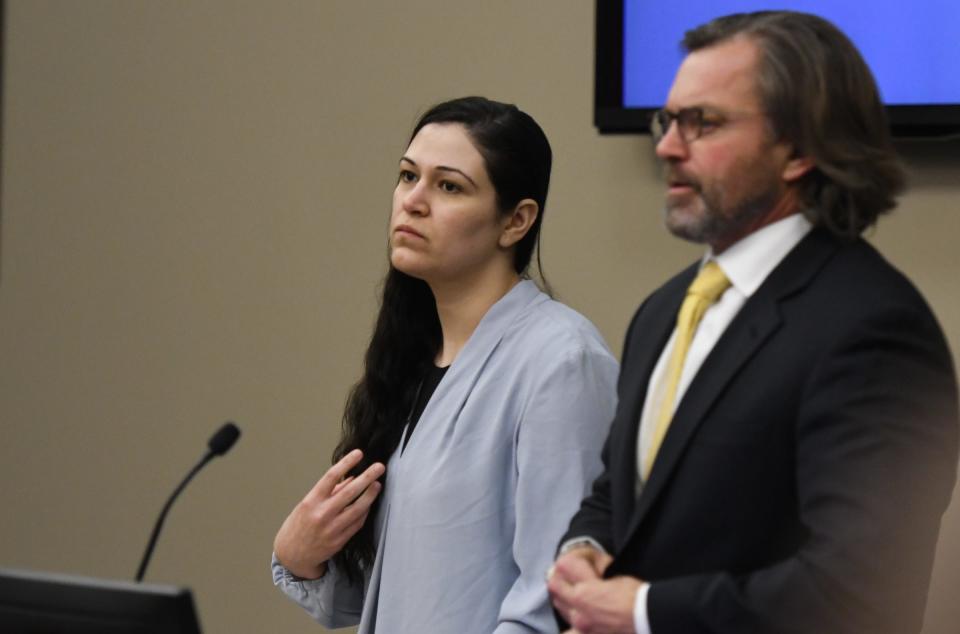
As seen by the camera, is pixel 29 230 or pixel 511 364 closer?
pixel 511 364

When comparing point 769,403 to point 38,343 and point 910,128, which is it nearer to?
point 910,128

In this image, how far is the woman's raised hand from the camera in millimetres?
2166

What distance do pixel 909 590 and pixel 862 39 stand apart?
136cm

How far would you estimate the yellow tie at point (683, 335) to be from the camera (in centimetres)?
158

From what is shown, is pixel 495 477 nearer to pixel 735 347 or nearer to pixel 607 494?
pixel 607 494

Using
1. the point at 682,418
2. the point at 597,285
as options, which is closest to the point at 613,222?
the point at 597,285

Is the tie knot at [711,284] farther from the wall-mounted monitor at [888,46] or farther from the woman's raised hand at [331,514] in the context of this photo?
the wall-mounted monitor at [888,46]

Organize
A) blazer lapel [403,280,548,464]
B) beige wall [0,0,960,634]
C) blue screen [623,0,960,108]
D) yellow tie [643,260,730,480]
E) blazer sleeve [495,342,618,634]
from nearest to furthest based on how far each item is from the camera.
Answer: yellow tie [643,260,730,480]
blazer sleeve [495,342,618,634]
blazer lapel [403,280,548,464]
blue screen [623,0,960,108]
beige wall [0,0,960,634]

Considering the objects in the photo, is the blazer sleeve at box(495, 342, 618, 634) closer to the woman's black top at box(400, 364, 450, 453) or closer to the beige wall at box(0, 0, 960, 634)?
the woman's black top at box(400, 364, 450, 453)

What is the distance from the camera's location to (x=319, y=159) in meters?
3.22

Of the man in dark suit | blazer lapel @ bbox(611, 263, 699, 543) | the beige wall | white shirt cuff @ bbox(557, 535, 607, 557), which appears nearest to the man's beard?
the man in dark suit

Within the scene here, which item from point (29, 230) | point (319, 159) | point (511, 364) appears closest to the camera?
point (511, 364)

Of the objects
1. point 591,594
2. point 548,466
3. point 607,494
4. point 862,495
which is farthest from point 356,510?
point 862,495

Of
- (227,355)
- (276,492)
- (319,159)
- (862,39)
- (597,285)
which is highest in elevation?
(862,39)
